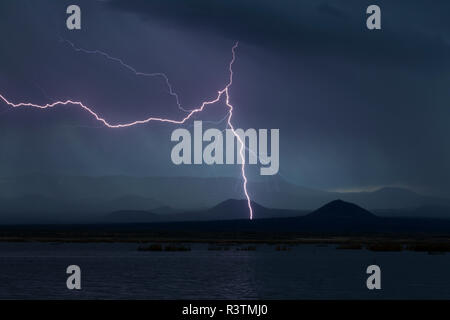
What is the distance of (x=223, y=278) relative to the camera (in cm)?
3331

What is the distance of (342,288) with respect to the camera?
98.0ft

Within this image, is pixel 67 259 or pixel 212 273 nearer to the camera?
pixel 212 273

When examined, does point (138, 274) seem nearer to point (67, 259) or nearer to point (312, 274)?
point (312, 274)

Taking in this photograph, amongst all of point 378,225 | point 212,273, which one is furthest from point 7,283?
point 378,225

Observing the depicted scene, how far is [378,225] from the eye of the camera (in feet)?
652

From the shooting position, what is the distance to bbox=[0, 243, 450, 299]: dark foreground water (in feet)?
90.2

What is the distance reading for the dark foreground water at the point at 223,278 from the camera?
27500 mm

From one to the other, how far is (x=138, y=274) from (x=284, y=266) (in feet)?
34.6
